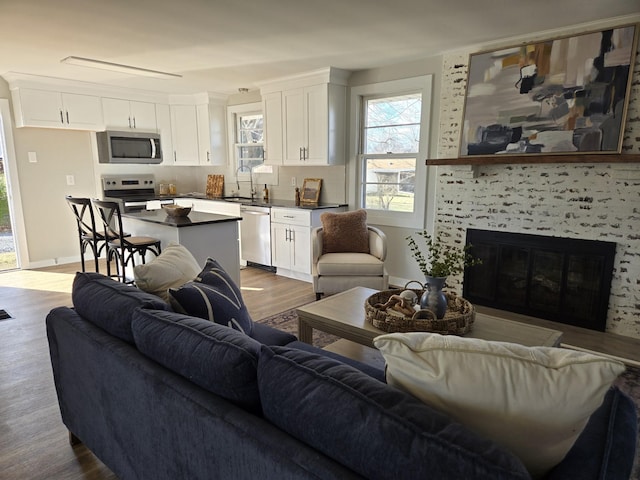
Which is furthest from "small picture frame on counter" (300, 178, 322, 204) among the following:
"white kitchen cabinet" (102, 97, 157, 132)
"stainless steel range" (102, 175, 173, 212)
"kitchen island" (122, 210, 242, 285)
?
"white kitchen cabinet" (102, 97, 157, 132)

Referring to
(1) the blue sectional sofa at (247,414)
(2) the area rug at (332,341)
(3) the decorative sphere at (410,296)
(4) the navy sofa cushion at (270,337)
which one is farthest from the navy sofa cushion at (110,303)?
(2) the area rug at (332,341)

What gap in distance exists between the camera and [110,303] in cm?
158

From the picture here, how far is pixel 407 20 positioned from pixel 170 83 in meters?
3.41

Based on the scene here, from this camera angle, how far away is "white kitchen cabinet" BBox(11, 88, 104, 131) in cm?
492


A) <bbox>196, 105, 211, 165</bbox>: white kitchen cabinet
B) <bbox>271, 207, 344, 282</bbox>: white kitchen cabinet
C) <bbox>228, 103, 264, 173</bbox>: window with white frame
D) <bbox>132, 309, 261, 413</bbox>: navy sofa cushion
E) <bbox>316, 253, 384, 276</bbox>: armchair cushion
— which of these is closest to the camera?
<bbox>132, 309, 261, 413</bbox>: navy sofa cushion

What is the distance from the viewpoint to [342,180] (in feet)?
16.4

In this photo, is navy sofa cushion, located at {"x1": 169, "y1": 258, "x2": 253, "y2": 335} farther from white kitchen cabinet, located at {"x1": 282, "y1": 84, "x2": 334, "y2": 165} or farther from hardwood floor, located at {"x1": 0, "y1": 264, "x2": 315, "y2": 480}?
white kitchen cabinet, located at {"x1": 282, "y1": 84, "x2": 334, "y2": 165}

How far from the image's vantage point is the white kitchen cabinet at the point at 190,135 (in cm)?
612

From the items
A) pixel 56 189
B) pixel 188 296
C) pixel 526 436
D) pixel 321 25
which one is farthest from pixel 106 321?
pixel 56 189

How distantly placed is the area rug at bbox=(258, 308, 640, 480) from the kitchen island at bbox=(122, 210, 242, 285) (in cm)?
61

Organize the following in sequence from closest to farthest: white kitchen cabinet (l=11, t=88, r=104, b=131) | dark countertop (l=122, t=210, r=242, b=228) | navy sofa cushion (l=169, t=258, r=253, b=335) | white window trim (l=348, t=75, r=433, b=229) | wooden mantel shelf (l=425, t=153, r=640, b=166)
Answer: navy sofa cushion (l=169, t=258, r=253, b=335) → wooden mantel shelf (l=425, t=153, r=640, b=166) → dark countertop (l=122, t=210, r=242, b=228) → white window trim (l=348, t=75, r=433, b=229) → white kitchen cabinet (l=11, t=88, r=104, b=131)

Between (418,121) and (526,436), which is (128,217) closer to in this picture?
(418,121)

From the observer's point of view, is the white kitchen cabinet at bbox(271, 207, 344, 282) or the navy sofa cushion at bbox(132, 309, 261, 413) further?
the white kitchen cabinet at bbox(271, 207, 344, 282)

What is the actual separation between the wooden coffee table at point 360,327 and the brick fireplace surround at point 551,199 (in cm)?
161
